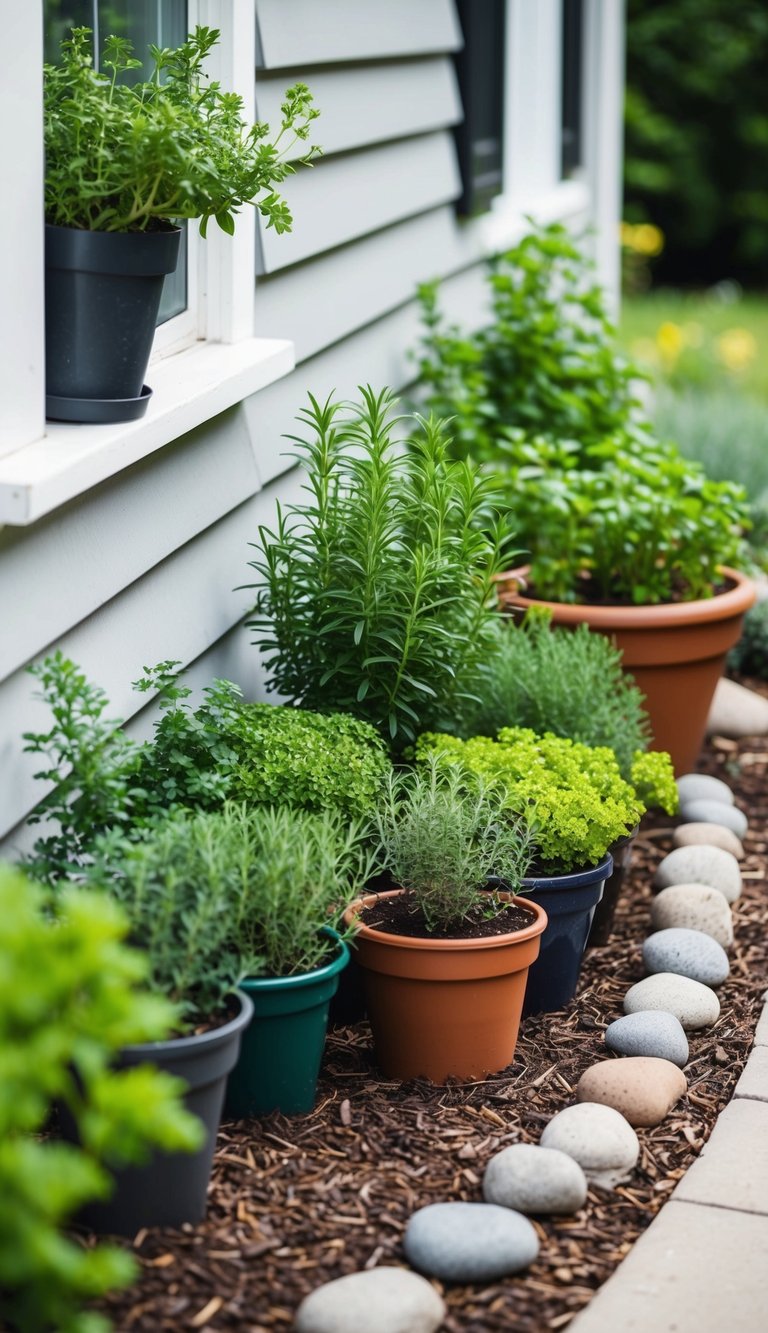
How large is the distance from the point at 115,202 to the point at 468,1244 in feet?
5.31

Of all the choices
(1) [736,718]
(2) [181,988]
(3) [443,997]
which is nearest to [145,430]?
(2) [181,988]

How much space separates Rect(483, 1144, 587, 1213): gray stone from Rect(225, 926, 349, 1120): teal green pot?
0.34 metres

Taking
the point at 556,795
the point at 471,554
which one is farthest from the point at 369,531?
the point at 556,795

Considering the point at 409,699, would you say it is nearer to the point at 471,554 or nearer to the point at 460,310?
the point at 471,554

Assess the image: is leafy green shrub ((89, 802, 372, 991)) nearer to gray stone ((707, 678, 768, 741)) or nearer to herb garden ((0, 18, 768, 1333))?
herb garden ((0, 18, 768, 1333))

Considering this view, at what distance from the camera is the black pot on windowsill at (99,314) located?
2289mm

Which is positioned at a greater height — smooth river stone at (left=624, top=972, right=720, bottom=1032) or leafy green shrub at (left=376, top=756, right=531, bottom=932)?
leafy green shrub at (left=376, top=756, right=531, bottom=932)

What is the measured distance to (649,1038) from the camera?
8.89ft

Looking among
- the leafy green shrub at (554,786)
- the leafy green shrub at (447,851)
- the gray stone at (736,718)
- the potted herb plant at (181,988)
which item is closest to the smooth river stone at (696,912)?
the leafy green shrub at (554,786)

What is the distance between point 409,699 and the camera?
297 cm

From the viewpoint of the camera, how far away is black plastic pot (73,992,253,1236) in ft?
6.38

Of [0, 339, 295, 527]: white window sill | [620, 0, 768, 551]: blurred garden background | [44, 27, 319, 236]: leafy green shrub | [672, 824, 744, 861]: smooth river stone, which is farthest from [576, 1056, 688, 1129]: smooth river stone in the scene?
[620, 0, 768, 551]: blurred garden background

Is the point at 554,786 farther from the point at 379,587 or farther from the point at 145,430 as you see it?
the point at 145,430

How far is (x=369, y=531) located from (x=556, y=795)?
0.61m
